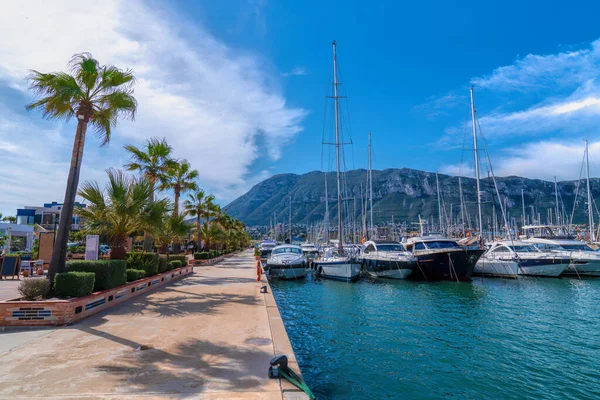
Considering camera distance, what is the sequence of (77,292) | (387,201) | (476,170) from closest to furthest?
(77,292)
(476,170)
(387,201)

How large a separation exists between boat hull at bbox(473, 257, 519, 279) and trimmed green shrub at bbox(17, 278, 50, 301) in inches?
1156

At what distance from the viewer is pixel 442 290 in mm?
21547

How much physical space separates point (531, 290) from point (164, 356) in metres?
23.3

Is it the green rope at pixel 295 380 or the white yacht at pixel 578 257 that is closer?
the green rope at pixel 295 380

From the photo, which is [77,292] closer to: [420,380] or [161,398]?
[161,398]

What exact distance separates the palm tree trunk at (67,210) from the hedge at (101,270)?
49 centimetres

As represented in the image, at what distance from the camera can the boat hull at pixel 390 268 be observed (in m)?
26.2

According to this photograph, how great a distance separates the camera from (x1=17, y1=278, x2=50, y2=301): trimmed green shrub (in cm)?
858

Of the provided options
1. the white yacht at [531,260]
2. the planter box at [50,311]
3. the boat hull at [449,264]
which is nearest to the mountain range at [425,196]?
the white yacht at [531,260]

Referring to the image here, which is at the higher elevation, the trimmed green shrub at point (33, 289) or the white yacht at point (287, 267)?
the trimmed green shrub at point (33, 289)

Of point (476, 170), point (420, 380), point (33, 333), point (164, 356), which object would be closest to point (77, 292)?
point (33, 333)

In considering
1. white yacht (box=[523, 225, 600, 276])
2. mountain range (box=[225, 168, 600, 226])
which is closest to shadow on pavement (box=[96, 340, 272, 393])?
white yacht (box=[523, 225, 600, 276])

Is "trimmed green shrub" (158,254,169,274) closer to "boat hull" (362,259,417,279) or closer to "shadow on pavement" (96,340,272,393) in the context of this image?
"shadow on pavement" (96,340,272,393)

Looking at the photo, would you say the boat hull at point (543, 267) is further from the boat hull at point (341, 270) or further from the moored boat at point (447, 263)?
the boat hull at point (341, 270)
